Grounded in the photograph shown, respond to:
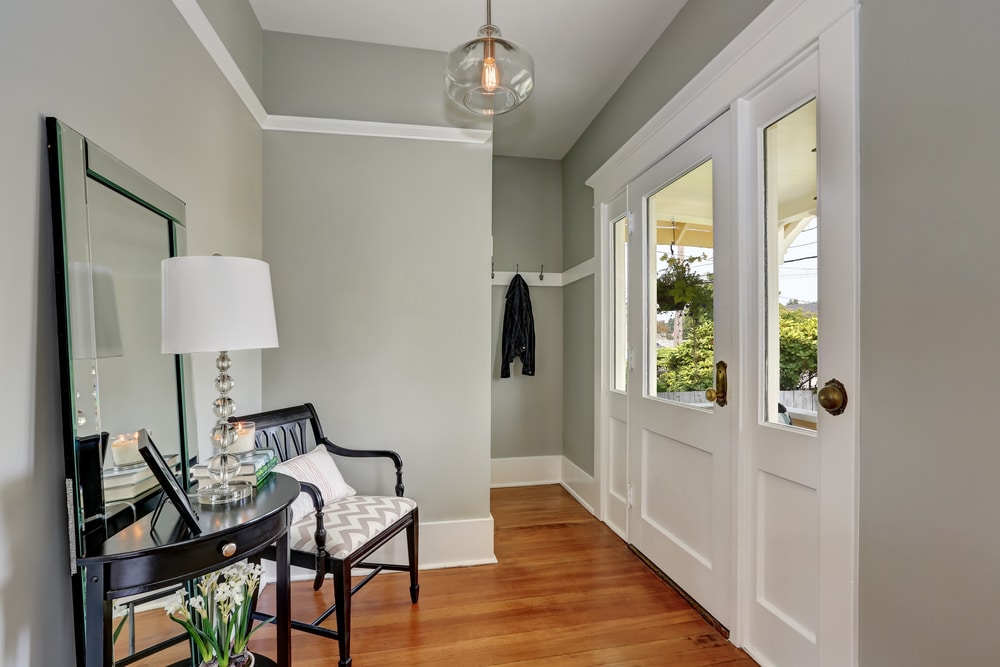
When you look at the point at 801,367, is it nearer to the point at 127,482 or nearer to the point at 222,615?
the point at 222,615

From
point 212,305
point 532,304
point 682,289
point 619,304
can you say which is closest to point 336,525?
point 212,305

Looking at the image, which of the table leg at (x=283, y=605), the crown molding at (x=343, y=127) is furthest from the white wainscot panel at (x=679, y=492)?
the crown molding at (x=343, y=127)

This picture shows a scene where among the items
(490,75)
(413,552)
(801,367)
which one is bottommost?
(413,552)

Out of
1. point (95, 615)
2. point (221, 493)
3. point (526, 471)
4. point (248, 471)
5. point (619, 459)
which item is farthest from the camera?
point (526, 471)

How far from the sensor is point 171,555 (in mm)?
1108

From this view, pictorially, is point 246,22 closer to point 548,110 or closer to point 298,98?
point 298,98

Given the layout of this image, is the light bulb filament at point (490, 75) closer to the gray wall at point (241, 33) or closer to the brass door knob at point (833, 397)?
the gray wall at point (241, 33)

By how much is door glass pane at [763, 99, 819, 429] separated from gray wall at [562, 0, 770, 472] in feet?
1.77

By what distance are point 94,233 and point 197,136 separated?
0.77m

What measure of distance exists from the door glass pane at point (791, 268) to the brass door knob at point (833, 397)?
0.40 ft

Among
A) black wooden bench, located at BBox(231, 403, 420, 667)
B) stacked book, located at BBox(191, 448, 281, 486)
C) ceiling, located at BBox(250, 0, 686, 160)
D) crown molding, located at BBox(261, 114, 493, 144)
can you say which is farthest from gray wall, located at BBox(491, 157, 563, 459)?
stacked book, located at BBox(191, 448, 281, 486)

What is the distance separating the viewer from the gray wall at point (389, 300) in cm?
250

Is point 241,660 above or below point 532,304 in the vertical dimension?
below

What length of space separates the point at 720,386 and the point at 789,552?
65cm
